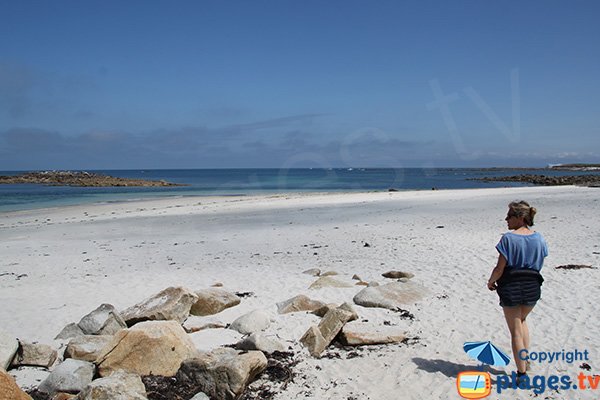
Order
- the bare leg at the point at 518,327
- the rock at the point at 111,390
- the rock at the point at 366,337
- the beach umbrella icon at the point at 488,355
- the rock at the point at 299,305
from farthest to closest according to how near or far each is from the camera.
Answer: the rock at the point at 299,305, the rock at the point at 366,337, the beach umbrella icon at the point at 488,355, the bare leg at the point at 518,327, the rock at the point at 111,390

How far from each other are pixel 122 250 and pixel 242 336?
9746 millimetres

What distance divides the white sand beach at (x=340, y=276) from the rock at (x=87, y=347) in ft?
1.44

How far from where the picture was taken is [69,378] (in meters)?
5.11

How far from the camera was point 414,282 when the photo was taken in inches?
359

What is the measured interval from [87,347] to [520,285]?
5234 millimetres

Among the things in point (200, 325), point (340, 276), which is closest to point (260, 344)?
point (200, 325)

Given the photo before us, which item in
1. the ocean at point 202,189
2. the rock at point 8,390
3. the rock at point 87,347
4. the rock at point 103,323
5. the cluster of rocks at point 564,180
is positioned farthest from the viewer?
the cluster of rocks at point 564,180

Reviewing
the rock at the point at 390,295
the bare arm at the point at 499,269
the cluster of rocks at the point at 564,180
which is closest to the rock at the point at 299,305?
the rock at the point at 390,295

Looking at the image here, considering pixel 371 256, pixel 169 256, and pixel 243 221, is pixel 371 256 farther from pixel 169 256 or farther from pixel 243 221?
pixel 243 221

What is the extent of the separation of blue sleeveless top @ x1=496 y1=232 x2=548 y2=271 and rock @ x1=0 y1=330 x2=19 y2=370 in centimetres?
576

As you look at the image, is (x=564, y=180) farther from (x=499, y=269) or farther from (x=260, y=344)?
(x=260, y=344)

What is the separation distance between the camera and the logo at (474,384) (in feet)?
15.9

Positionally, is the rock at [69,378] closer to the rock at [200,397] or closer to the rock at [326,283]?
the rock at [200,397]

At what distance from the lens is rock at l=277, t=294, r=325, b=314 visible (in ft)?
25.7
